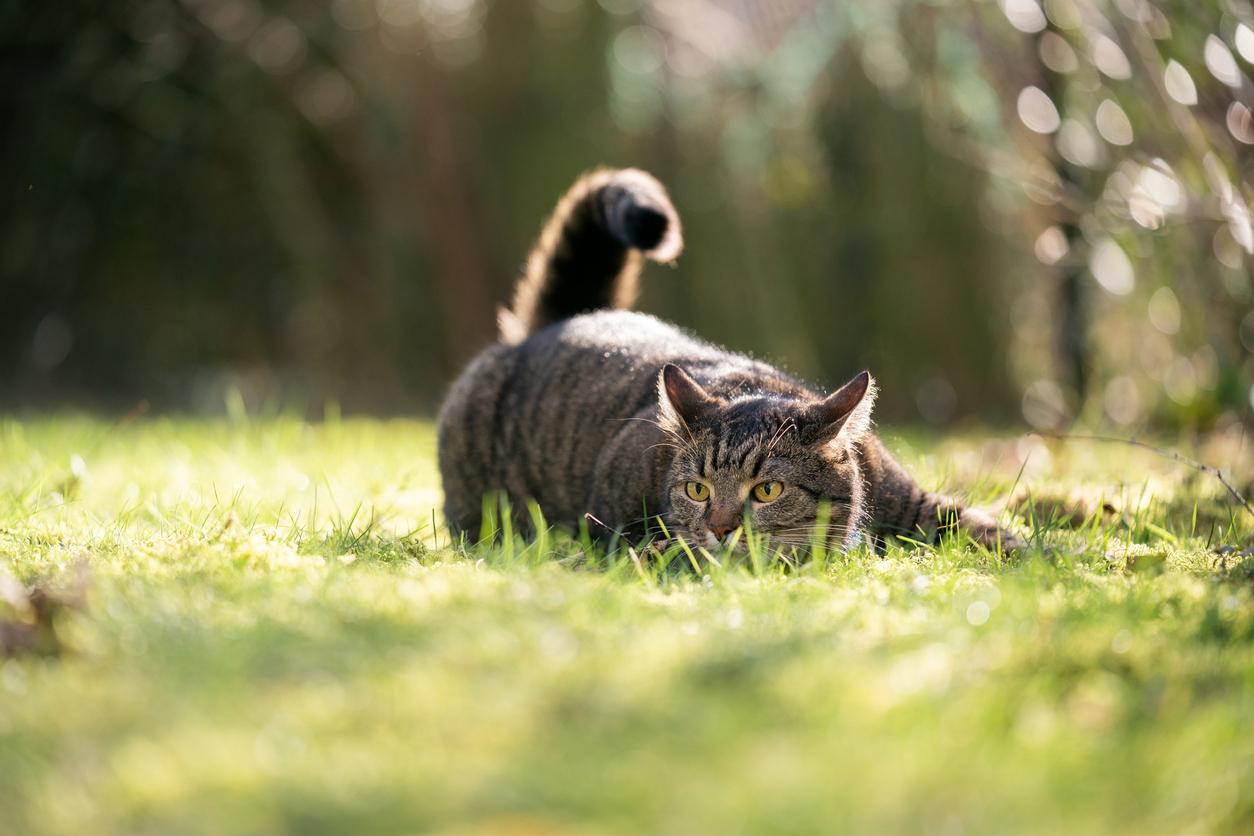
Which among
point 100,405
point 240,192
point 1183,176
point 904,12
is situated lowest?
point 100,405

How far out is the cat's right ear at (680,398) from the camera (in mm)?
2896

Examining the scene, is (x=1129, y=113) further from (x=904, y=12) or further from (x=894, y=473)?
(x=904, y=12)

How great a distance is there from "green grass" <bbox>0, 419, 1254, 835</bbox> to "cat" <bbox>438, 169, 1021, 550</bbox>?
34 cm

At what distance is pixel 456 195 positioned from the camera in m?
7.34

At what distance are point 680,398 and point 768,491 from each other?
1.01 ft

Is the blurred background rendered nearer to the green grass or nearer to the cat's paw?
the cat's paw

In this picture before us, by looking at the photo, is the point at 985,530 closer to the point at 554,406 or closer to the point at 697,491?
the point at 697,491

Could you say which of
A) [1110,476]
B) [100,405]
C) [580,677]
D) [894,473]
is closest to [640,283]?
[100,405]

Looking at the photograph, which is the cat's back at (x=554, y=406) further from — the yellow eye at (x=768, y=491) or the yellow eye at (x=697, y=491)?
the yellow eye at (x=768, y=491)

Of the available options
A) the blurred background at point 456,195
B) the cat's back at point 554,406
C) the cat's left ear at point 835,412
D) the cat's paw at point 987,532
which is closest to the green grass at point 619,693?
the cat's paw at point 987,532

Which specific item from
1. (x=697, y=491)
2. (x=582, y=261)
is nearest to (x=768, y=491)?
(x=697, y=491)

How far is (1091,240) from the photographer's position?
17.0ft

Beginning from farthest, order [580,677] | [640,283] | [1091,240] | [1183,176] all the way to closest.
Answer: [640,283]
[1091,240]
[1183,176]
[580,677]

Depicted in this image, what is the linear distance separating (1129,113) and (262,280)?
491 cm
